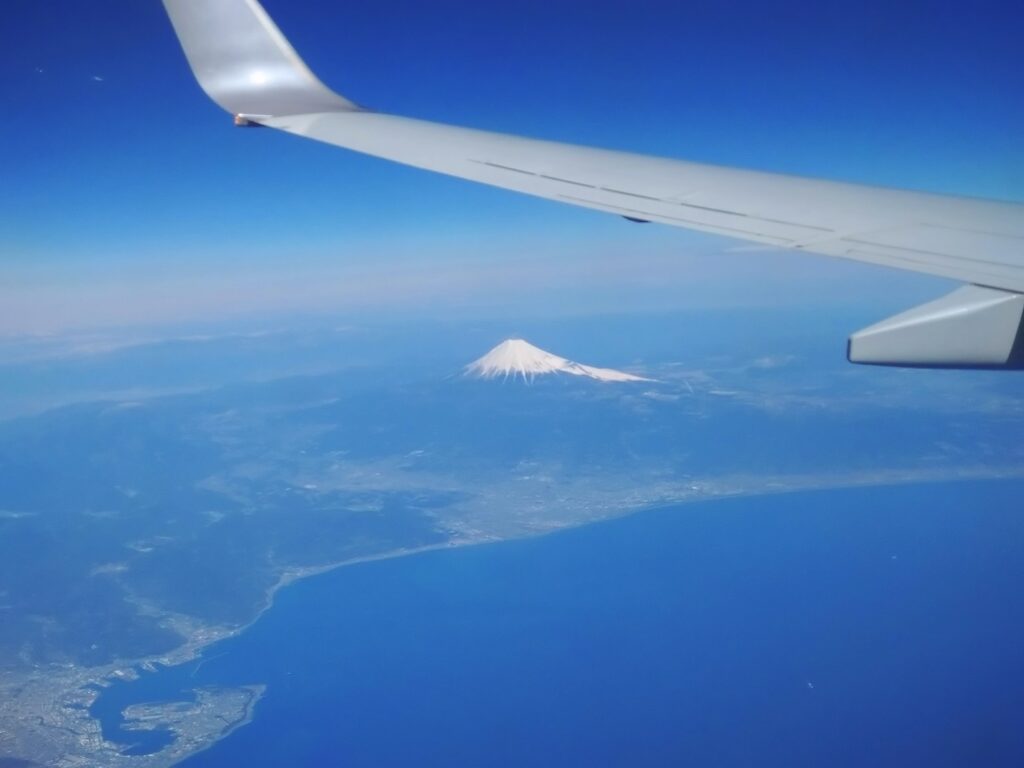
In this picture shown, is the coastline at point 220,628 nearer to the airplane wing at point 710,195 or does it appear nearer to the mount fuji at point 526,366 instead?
the airplane wing at point 710,195

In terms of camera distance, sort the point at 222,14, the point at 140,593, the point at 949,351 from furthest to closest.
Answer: the point at 140,593 < the point at 222,14 < the point at 949,351

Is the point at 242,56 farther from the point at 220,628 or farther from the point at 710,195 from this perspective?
the point at 220,628

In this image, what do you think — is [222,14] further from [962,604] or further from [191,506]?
[191,506]

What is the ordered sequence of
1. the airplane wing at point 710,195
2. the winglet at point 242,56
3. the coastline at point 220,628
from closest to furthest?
1. the airplane wing at point 710,195
2. the winglet at point 242,56
3. the coastline at point 220,628

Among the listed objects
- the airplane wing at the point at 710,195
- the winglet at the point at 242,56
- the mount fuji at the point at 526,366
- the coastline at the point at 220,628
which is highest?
the winglet at the point at 242,56

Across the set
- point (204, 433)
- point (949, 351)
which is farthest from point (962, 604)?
point (204, 433)

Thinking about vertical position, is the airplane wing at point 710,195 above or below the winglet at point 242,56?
below

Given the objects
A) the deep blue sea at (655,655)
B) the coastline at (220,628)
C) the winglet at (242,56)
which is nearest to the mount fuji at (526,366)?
the coastline at (220,628)
